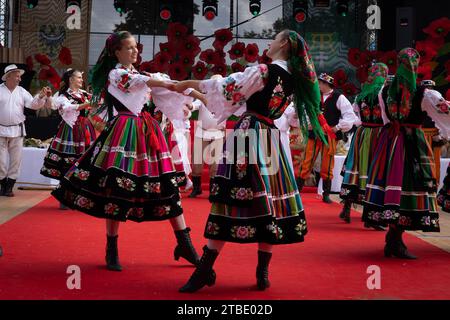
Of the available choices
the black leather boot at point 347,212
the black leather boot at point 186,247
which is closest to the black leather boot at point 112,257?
the black leather boot at point 186,247

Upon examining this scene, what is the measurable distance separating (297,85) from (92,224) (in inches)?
111

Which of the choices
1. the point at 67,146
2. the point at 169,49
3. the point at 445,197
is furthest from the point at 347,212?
the point at 67,146

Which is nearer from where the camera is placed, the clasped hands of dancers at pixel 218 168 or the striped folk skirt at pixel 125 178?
the clasped hands of dancers at pixel 218 168

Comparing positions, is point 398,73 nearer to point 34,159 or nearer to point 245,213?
point 245,213

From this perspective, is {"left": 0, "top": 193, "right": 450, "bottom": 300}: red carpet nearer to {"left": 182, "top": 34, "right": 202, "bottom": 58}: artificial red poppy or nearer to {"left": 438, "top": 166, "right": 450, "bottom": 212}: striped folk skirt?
{"left": 438, "top": 166, "right": 450, "bottom": 212}: striped folk skirt

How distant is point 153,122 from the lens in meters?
3.55

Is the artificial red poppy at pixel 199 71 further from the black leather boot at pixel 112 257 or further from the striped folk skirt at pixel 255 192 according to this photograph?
the striped folk skirt at pixel 255 192

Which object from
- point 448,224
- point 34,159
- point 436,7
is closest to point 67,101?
point 34,159

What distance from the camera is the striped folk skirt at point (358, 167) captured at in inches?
212

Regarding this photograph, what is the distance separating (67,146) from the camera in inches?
253

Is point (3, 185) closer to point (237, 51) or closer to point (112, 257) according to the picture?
point (237, 51)

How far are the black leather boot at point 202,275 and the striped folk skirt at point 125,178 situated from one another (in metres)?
0.47

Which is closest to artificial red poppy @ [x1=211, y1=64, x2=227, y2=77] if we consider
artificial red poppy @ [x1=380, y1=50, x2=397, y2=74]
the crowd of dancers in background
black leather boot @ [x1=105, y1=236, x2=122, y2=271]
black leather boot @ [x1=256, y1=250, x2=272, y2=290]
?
artificial red poppy @ [x1=380, y1=50, x2=397, y2=74]

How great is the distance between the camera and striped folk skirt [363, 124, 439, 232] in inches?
156
